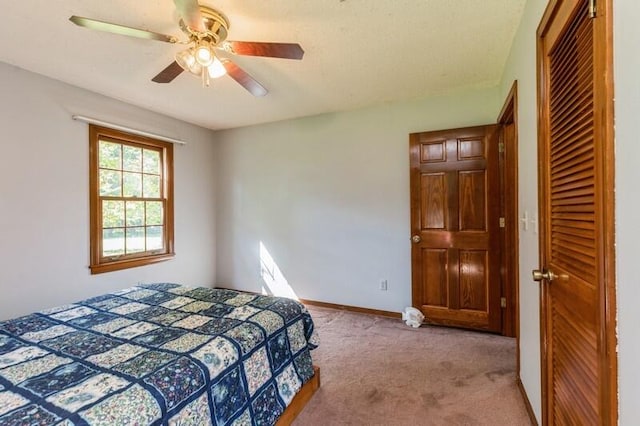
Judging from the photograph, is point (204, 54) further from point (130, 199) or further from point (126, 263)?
point (126, 263)

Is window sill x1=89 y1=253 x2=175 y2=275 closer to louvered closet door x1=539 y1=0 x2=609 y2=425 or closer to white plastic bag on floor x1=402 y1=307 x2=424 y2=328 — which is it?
white plastic bag on floor x1=402 y1=307 x2=424 y2=328

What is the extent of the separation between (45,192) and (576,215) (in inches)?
143

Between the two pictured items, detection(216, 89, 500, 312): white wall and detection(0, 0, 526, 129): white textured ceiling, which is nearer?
detection(0, 0, 526, 129): white textured ceiling

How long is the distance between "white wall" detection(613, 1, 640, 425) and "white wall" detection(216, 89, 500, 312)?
239 cm

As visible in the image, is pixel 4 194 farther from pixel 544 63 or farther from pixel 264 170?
pixel 544 63

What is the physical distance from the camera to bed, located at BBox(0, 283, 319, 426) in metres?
0.99

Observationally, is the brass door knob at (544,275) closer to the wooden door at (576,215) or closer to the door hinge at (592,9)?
the wooden door at (576,215)

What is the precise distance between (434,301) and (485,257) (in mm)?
648

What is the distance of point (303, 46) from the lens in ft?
6.93

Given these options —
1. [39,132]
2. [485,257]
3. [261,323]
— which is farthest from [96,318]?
[485,257]

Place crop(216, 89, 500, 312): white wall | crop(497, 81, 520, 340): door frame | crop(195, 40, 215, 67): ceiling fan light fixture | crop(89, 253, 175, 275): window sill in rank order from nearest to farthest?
1. crop(195, 40, 215, 67): ceiling fan light fixture
2. crop(497, 81, 520, 340): door frame
3. crop(89, 253, 175, 275): window sill
4. crop(216, 89, 500, 312): white wall

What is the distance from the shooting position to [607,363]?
79 cm

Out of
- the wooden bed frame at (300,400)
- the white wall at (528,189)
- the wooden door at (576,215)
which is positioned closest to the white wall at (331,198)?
the white wall at (528,189)

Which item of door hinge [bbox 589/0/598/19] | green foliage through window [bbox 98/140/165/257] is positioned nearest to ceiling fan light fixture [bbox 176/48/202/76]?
door hinge [bbox 589/0/598/19]
